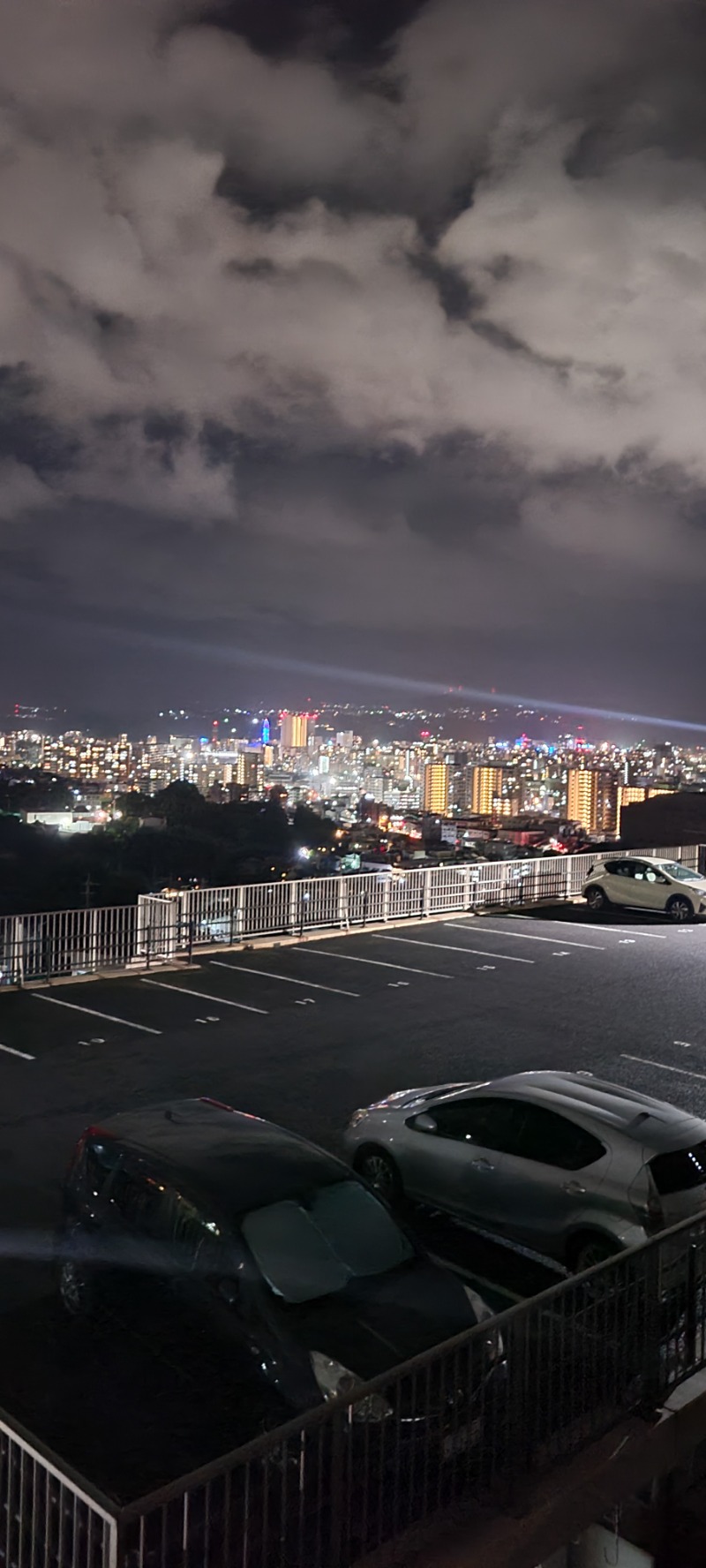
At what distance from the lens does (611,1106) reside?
816 centimetres

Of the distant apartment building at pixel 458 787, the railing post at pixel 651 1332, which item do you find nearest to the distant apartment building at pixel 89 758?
the distant apartment building at pixel 458 787

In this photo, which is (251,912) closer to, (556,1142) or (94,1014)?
(94,1014)

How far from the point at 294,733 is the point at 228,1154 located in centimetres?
16335

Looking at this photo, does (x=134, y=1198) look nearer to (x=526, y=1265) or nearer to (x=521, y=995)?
(x=526, y=1265)

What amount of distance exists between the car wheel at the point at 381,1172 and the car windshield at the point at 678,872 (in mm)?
17984

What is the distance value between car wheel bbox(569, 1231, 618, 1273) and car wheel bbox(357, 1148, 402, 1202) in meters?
1.55

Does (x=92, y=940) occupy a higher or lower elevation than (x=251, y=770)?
lower

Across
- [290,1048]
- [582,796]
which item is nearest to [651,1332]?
[290,1048]

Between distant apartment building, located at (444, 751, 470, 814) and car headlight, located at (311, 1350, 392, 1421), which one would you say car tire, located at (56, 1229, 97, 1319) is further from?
distant apartment building, located at (444, 751, 470, 814)

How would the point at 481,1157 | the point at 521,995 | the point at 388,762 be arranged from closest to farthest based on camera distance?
the point at 481,1157, the point at 521,995, the point at 388,762

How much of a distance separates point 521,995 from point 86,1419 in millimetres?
11682

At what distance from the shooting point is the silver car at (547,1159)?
7363 millimetres

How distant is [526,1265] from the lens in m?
7.60

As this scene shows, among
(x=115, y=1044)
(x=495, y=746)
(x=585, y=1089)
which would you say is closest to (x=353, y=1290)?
(x=585, y=1089)
